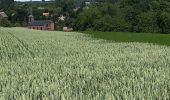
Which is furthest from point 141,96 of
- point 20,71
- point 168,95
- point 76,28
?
point 76,28

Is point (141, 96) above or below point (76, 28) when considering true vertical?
above

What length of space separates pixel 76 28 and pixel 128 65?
356 feet

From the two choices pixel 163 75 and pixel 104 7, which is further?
pixel 104 7

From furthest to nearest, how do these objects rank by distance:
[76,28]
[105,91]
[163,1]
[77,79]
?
[76,28], [163,1], [77,79], [105,91]

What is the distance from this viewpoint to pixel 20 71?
1529 centimetres

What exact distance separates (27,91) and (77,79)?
2638 mm

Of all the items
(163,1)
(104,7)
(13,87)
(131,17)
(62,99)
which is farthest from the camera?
(104,7)

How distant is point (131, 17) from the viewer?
108812 millimetres

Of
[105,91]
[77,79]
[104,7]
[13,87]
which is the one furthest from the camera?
[104,7]

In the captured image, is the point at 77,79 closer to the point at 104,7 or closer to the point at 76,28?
the point at 76,28

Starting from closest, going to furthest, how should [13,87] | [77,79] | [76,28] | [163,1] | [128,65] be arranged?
[13,87]
[77,79]
[128,65]
[163,1]
[76,28]

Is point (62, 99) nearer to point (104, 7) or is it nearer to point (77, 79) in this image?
point (77, 79)

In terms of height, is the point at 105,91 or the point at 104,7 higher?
the point at 105,91


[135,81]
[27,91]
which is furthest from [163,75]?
[27,91]
